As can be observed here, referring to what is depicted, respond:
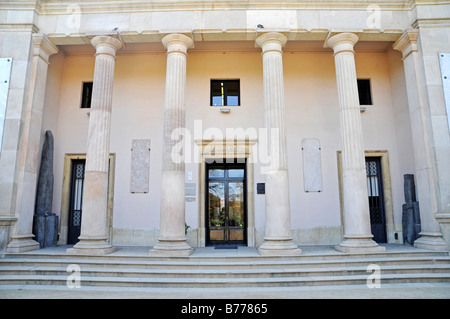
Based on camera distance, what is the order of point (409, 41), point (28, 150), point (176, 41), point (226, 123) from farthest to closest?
point (226, 123), point (409, 41), point (176, 41), point (28, 150)

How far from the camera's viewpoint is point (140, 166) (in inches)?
442

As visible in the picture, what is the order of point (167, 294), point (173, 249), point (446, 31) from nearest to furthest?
point (167, 294) < point (173, 249) < point (446, 31)

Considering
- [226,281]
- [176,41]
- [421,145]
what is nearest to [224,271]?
[226,281]

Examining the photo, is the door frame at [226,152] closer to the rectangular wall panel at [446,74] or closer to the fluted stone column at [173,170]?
the fluted stone column at [173,170]

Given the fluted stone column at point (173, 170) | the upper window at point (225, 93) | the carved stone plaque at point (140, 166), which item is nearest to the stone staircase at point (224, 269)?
the fluted stone column at point (173, 170)

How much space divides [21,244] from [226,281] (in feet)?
19.6

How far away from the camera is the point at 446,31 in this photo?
374 inches

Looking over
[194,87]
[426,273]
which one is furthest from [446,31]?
[194,87]

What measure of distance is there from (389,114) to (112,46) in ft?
32.2

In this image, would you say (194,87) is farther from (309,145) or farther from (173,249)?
(173,249)

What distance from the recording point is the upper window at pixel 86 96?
11820mm

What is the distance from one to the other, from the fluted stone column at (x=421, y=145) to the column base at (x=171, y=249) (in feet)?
21.9

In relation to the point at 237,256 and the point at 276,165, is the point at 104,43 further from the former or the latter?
the point at 237,256
